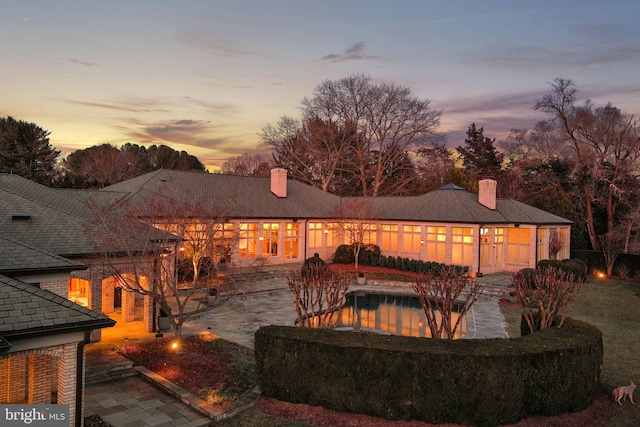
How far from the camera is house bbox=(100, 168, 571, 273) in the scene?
25.5m

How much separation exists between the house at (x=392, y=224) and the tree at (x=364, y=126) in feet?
43.2

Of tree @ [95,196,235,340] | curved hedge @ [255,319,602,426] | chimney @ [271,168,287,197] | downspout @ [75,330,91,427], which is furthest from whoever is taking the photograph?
chimney @ [271,168,287,197]

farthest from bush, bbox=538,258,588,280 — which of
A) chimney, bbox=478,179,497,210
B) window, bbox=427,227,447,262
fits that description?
window, bbox=427,227,447,262

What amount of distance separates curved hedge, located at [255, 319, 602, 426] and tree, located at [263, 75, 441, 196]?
111ft

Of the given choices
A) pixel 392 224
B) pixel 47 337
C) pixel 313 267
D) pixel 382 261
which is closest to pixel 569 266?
pixel 382 261

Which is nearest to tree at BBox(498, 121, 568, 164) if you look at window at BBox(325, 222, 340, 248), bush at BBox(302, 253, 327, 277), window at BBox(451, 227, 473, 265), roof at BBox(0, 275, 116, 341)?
window at BBox(451, 227, 473, 265)

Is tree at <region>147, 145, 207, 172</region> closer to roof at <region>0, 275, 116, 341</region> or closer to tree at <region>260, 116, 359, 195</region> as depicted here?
tree at <region>260, 116, 359, 195</region>

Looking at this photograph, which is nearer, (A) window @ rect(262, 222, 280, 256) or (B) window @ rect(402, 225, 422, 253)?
(A) window @ rect(262, 222, 280, 256)

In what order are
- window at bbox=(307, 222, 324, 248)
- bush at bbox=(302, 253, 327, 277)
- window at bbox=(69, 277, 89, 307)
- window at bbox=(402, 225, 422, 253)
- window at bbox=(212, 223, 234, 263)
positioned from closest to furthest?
1. bush at bbox=(302, 253, 327, 277)
2. window at bbox=(69, 277, 89, 307)
3. window at bbox=(212, 223, 234, 263)
4. window at bbox=(402, 225, 422, 253)
5. window at bbox=(307, 222, 324, 248)

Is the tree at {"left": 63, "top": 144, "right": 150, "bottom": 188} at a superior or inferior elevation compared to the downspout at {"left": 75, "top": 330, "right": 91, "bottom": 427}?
superior

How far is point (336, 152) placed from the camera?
43031 millimetres

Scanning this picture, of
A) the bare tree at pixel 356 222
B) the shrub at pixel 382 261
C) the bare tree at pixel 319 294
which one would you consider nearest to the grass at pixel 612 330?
the bare tree at pixel 319 294

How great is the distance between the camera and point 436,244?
88.2 ft

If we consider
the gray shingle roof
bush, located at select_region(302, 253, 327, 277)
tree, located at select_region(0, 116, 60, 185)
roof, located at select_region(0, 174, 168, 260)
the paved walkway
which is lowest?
the paved walkway
